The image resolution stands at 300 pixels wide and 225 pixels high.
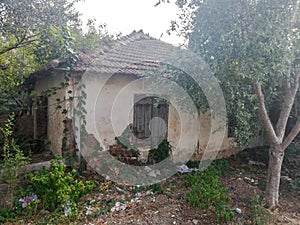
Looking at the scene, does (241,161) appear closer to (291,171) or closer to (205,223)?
(291,171)

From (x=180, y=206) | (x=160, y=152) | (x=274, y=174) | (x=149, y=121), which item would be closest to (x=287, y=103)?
(x=274, y=174)

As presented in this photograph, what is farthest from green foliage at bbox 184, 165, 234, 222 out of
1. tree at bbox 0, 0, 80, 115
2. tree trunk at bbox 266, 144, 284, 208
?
tree at bbox 0, 0, 80, 115

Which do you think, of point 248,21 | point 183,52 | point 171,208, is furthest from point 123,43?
point 171,208

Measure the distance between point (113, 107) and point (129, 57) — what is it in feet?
6.13

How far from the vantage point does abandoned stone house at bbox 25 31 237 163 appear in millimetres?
6277

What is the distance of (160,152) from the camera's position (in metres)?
7.45

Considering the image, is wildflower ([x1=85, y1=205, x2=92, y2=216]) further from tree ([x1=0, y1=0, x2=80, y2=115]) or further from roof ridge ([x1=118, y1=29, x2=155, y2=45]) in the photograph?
roof ridge ([x1=118, y1=29, x2=155, y2=45])

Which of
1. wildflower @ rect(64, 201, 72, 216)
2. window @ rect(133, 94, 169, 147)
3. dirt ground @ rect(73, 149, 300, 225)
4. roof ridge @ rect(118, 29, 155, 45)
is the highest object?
roof ridge @ rect(118, 29, 155, 45)

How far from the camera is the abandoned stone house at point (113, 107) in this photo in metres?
6.28

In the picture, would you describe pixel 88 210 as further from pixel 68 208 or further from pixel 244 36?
pixel 244 36

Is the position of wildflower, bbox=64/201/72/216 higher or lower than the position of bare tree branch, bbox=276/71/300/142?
lower

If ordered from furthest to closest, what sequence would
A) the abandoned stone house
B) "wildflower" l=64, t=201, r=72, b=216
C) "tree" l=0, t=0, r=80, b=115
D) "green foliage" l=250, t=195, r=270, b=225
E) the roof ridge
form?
the roof ridge → the abandoned stone house → "tree" l=0, t=0, r=80, b=115 → "wildflower" l=64, t=201, r=72, b=216 → "green foliage" l=250, t=195, r=270, b=225

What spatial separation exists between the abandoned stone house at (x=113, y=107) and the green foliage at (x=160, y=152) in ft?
0.65

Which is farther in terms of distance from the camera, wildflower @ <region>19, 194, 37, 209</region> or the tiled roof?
the tiled roof
